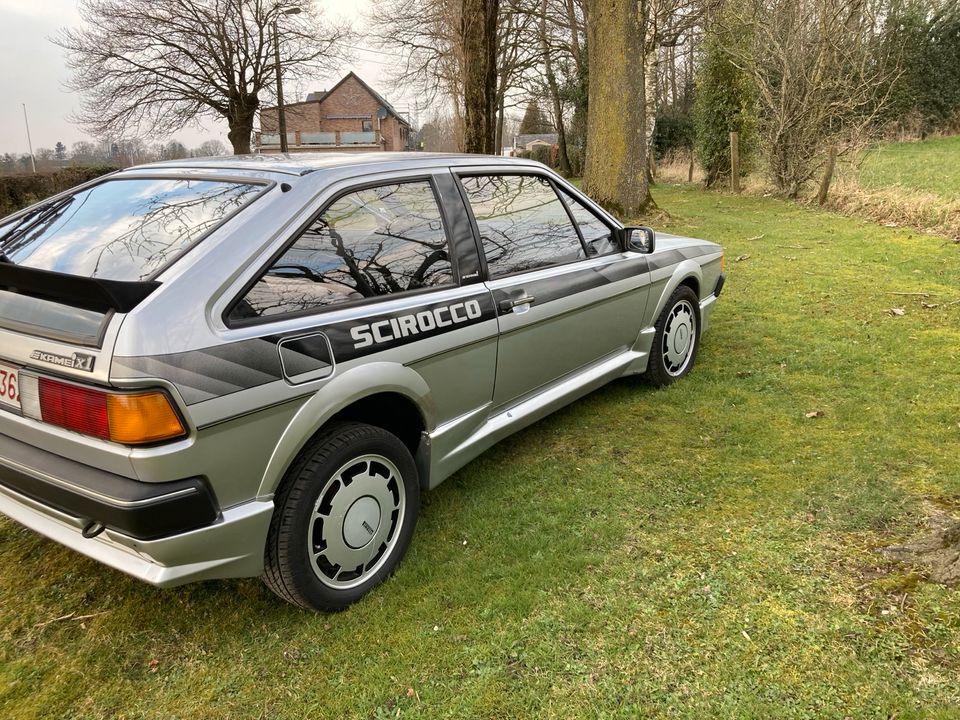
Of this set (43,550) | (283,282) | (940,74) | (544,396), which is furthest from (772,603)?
(940,74)

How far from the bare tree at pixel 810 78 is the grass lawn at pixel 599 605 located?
438 inches

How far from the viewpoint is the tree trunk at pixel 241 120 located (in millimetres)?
29578

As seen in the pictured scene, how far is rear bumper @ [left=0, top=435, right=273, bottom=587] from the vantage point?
205 cm

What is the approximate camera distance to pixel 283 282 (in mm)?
2389

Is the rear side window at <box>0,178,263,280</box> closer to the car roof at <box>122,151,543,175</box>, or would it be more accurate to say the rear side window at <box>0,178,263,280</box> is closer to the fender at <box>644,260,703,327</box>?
the car roof at <box>122,151,543,175</box>

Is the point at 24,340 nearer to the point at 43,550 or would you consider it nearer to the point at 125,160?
the point at 43,550

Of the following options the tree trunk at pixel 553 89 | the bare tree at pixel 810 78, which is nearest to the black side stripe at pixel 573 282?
the bare tree at pixel 810 78

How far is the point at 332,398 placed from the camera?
7.91 feet

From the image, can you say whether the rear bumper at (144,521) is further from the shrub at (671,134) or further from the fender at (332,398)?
the shrub at (671,134)

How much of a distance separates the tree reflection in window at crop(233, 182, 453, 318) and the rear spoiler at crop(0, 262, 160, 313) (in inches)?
11.7

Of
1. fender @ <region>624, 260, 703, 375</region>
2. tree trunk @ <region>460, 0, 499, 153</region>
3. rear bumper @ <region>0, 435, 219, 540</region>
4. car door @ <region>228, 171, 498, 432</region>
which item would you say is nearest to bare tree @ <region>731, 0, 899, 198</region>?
tree trunk @ <region>460, 0, 499, 153</region>

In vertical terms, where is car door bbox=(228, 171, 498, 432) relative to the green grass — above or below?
below

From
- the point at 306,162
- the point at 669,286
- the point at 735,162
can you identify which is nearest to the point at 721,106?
the point at 735,162

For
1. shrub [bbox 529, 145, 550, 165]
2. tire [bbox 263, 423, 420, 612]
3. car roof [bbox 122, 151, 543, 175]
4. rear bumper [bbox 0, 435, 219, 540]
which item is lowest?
tire [bbox 263, 423, 420, 612]
